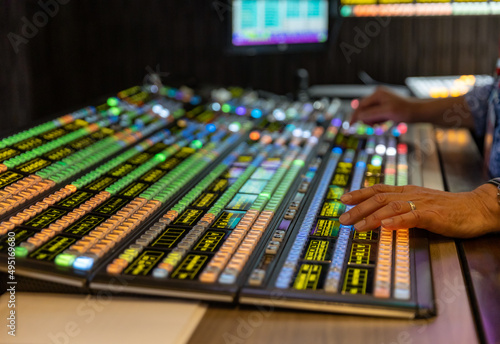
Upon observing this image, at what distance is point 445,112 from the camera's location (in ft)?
5.41

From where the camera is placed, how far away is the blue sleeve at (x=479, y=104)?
1612mm

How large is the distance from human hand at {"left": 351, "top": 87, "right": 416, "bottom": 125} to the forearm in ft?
0.06

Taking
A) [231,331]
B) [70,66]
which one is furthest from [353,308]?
[70,66]

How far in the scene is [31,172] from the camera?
3.24ft

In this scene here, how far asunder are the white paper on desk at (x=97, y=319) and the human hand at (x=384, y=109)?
1.03 metres

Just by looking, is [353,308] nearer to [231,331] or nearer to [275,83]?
[231,331]

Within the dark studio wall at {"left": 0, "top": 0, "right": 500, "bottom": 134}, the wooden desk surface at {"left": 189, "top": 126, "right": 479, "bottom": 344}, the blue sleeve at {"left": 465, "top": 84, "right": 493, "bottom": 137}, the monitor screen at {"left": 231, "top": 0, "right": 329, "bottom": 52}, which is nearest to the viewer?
the wooden desk surface at {"left": 189, "top": 126, "right": 479, "bottom": 344}

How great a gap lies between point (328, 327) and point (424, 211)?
0.31 m

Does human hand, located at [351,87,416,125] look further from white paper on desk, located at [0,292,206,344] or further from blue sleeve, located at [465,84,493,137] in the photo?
white paper on desk, located at [0,292,206,344]

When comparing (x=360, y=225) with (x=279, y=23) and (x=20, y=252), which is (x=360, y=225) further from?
(x=279, y=23)

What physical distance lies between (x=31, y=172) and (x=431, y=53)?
78.2 inches

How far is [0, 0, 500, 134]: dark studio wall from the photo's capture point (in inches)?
69.4

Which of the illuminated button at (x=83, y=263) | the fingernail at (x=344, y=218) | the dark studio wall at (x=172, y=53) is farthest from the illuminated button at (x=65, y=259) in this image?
the dark studio wall at (x=172, y=53)

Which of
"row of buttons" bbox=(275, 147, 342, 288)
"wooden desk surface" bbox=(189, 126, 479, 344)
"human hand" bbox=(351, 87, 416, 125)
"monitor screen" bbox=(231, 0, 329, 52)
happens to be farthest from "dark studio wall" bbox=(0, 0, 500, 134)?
"wooden desk surface" bbox=(189, 126, 479, 344)
